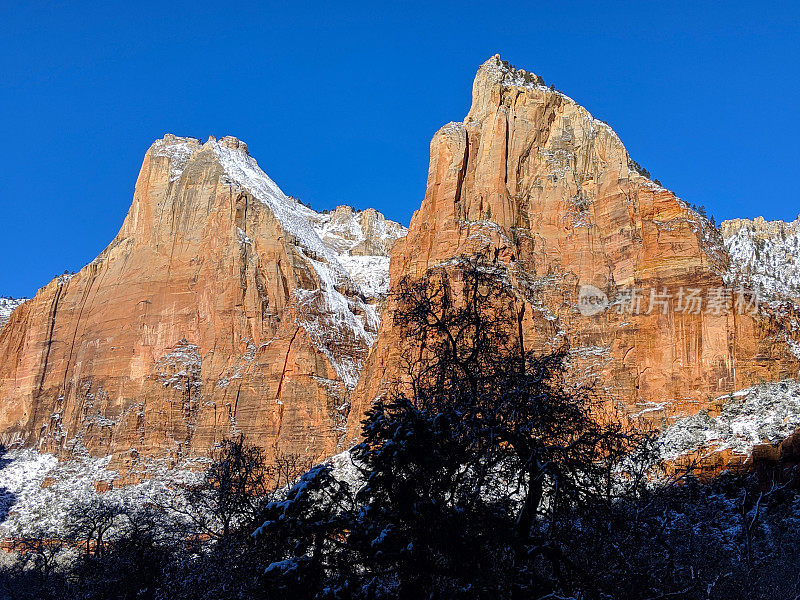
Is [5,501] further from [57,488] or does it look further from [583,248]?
[583,248]

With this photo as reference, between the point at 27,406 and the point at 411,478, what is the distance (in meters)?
110

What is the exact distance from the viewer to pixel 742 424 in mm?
60188

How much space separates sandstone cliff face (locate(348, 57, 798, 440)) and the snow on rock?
2.47 meters

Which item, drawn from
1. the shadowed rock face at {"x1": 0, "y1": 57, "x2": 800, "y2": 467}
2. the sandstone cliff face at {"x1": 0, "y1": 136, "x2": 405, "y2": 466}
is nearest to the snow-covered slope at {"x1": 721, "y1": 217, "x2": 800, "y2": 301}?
the shadowed rock face at {"x1": 0, "y1": 57, "x2": 800, "y2": 467}

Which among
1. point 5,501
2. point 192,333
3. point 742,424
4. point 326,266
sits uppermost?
point 326,266

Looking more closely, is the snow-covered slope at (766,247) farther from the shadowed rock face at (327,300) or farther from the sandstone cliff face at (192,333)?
the sandstone cliff face at (192,333)

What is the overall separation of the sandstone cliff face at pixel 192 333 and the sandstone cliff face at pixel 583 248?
13121mm

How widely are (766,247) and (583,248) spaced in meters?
101

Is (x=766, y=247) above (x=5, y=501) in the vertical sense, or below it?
above

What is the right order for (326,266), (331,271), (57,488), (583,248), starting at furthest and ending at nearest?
(326,266) < (331,271) < (57,488) < (583,248)

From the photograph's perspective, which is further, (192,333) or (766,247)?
(766,247)

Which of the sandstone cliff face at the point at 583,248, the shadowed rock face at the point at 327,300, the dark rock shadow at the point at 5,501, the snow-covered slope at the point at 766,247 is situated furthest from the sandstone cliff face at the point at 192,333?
the snow-covered slope at the point at 766,247

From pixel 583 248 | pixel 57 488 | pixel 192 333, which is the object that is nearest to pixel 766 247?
pixel 583 248

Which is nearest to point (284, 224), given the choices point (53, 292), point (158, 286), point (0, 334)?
point (158, 286)
